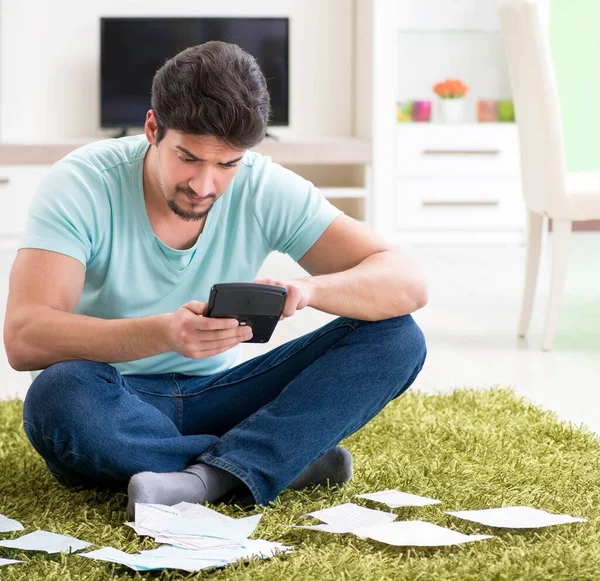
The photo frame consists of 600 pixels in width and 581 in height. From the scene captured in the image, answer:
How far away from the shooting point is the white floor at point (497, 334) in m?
2.61

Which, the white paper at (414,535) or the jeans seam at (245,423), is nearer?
the white paper at (414,535)

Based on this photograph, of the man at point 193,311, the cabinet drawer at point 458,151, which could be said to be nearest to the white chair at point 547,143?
the man at point 193,311

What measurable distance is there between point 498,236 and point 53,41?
2.70m

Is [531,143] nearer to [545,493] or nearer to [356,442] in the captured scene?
[356,442]

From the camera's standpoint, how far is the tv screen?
233 inches

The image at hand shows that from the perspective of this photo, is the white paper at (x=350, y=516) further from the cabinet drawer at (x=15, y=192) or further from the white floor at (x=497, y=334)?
the cabinet drawer at (x=15, y=192)

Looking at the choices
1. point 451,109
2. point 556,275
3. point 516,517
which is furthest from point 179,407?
point 451,109

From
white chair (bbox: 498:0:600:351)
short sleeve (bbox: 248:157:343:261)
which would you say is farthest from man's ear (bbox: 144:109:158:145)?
white chair (bbox: 498:0:600:351)

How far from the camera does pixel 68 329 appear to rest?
1558mm

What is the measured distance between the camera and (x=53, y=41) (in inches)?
239

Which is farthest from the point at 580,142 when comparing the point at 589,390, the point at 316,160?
the point at 589,390

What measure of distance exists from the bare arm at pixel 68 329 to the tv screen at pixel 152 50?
4.44 m

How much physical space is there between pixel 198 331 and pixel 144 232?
276 mm

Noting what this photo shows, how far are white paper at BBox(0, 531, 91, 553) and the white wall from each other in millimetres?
4909
